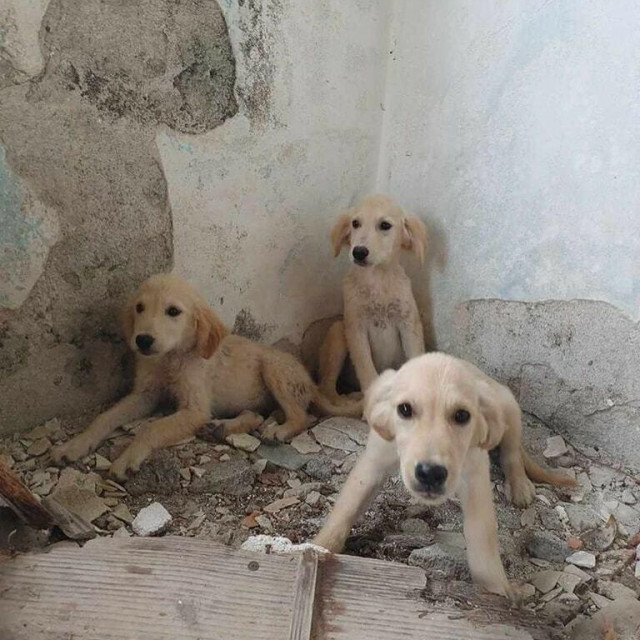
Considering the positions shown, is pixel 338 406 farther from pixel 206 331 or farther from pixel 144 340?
pixel 144 340

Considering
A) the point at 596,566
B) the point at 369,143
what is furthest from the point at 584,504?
the point at 369,143

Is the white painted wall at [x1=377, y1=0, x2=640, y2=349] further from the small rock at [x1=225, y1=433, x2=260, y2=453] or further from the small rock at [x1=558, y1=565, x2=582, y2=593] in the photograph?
the small rock at [x1=225, y1=433, x2=260, y2=453]

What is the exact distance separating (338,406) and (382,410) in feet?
4.81

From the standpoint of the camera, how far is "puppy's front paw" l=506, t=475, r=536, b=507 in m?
2.90

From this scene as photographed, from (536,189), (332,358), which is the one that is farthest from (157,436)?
(536,189)

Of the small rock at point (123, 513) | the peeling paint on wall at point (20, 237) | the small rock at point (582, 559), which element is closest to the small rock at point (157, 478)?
the small rock at point (123, 513)

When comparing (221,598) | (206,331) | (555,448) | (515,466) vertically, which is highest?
(206,331)

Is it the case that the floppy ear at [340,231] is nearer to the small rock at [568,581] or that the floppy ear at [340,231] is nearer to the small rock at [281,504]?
the small rock at [281,504]

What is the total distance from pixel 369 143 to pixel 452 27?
84 cm

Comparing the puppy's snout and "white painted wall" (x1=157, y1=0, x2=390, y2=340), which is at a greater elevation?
"white painted wall" (x1=157, y1=0, x2=390, y2=340)

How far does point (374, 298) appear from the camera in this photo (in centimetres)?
386

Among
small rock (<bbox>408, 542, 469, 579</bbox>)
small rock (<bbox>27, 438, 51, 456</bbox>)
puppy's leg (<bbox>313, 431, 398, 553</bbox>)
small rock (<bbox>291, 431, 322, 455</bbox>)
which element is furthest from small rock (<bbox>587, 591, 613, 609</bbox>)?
small rock (<bbox>27, 438, 51, 456</bbox>)

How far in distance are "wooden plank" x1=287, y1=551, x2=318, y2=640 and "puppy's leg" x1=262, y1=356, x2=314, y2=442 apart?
1.45 m

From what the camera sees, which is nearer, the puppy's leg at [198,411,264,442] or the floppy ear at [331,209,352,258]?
the puppy's leg at [198,411,264,442]
